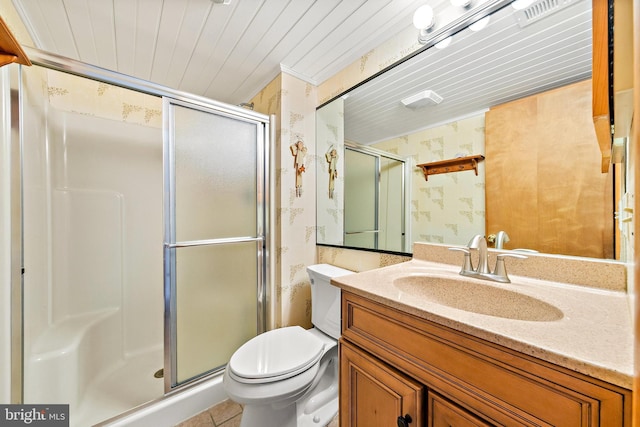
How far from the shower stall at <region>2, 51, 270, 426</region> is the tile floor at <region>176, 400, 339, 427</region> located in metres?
0.06

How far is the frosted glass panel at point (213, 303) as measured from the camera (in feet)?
4.51

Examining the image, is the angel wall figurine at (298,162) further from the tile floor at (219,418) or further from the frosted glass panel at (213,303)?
the tile floor at (219,418)

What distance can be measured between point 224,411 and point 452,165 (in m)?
1.85

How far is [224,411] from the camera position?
1371mm

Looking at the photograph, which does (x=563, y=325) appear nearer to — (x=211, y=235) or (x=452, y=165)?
(x=452, y=165)

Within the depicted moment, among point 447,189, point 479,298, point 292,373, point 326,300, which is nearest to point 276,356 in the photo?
point 292,373

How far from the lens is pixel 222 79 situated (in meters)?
1.84

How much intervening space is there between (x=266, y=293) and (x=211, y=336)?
419 millimetres

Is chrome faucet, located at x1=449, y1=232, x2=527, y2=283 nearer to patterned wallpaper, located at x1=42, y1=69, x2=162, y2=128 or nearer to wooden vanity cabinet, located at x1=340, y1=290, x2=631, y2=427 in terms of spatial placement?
wooden vanity cabinet, located at x1=340, y1=290, x2=631, y2=427

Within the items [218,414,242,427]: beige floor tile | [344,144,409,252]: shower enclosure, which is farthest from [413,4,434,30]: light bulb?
[218,414,242,427]: beige floor tile

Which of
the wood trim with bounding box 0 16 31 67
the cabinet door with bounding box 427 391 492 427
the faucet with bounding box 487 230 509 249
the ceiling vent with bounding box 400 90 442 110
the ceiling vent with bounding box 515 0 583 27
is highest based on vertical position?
the ceiling vent with bounding box 515 0 583 27

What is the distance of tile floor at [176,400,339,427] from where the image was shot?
128cm

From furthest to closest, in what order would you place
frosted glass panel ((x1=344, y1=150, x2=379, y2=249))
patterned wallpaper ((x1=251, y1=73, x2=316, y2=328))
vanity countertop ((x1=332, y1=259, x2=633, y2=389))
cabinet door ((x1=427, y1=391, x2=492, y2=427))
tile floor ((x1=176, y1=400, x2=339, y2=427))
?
patterned wallpaper ((x1=251, y1=73, x2=316, y2=328)), frosted glass panel ((x1=344, y1=150, x2=379, y2=249)), tile floor ((x1=176, y1=400, x2=339, y2=427)), cabinet door ((x1=427, y1=391, x2=492, y2=427)), vanity countertop ((x1=332, y1=259, x2=633, y2=389))

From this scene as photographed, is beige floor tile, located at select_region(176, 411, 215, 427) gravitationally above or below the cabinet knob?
below
